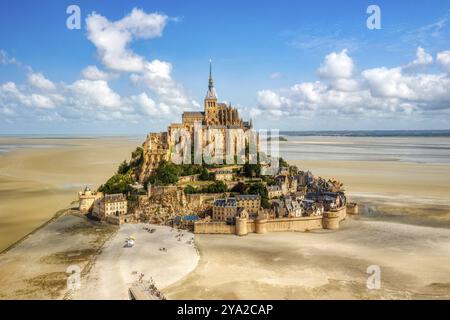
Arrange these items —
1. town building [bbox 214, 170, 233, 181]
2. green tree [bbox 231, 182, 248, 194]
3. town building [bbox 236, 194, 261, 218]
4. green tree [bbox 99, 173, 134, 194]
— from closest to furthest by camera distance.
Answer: town building [bbox 236, 194, 261, 218], green tree [bbox 231, 182, 248, 194], green tree [bbox 99, 173, 134, 194], town building [bbox 214, 170, 233, 181]

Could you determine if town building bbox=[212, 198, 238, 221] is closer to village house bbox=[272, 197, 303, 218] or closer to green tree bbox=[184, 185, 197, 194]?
village house bbox=[272, 197, 303, 218]

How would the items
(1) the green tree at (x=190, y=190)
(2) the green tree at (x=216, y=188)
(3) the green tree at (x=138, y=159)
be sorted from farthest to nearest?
(3) the green tree at (x=138, y=159)
(2) the green tree at (x=216, y=188)
(1) the green tree at (x=190, y=190)

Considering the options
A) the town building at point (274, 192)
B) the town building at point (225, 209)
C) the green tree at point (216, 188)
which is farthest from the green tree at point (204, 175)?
the town building at point (225, 209)

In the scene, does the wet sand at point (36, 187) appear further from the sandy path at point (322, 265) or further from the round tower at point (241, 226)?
the round tower at point (241, 226)

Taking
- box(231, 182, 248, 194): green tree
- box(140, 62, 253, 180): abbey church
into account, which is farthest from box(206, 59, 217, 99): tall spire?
box(231, 182, 248, 194): green tree

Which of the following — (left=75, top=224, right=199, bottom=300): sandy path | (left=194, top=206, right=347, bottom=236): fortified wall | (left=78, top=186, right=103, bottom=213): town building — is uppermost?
(left=78, top=186, right=103, bottom=213): town building

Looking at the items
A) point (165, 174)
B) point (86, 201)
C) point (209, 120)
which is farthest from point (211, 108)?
point (86, 201)
